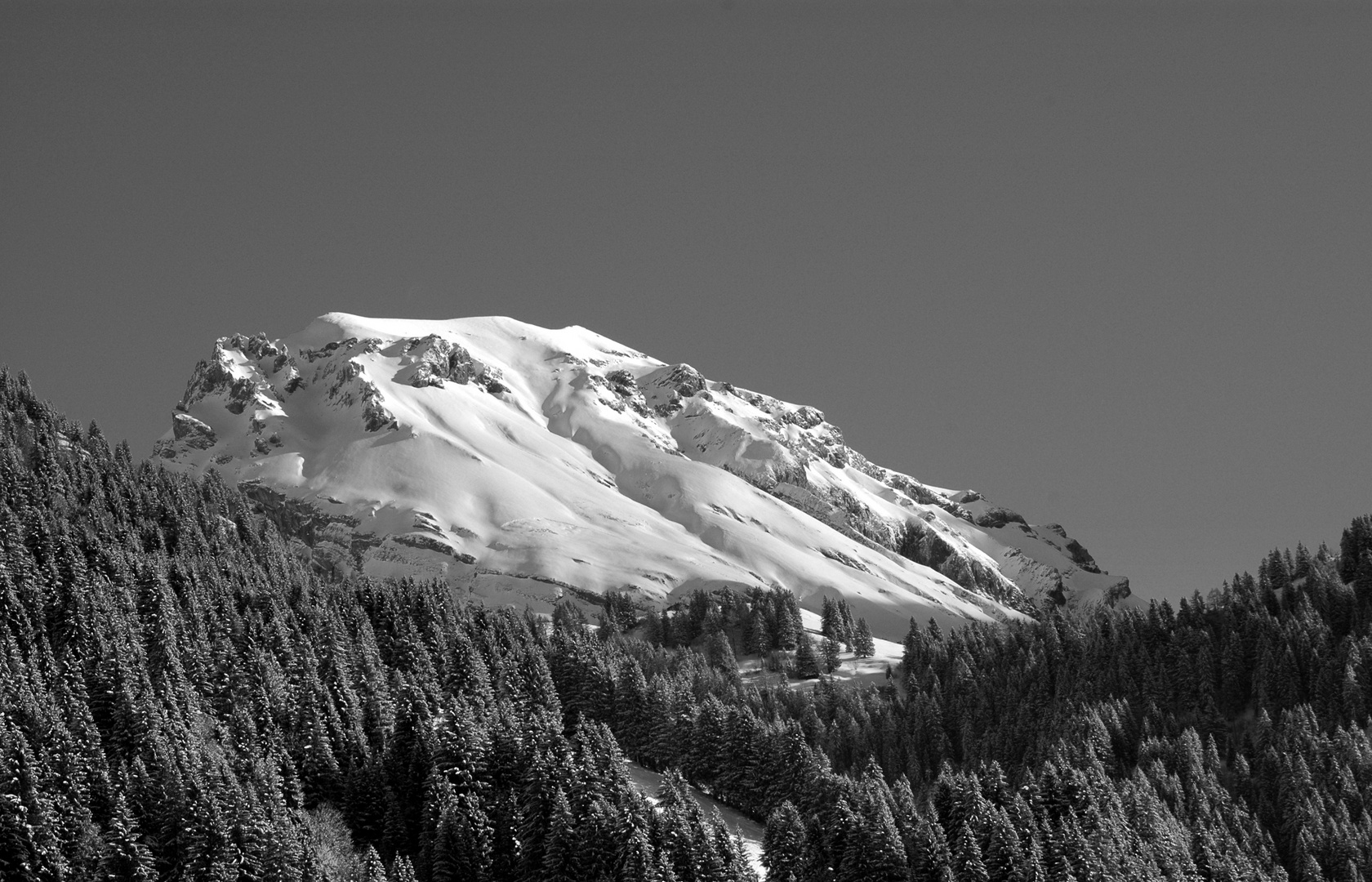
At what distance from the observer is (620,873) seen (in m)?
87.9

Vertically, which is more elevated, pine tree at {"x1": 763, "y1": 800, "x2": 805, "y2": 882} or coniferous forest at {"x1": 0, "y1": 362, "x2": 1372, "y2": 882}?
coniferous forest at {"x1": 0, "y1": 362, "x2": 1372, "y2": 882}

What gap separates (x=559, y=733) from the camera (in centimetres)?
10694

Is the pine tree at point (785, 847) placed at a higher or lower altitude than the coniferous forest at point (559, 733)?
lower

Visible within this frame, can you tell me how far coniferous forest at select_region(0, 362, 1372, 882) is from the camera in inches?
3588

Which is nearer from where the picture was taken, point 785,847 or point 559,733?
point 785,847

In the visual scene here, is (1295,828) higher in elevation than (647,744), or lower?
lower

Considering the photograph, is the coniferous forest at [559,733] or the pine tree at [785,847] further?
the pine tree at [785,847]

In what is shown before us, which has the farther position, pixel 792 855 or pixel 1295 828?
pixel 1295 828

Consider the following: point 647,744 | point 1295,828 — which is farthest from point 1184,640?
point 647,744

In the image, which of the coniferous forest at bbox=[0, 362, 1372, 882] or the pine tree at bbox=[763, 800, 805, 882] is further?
the pine tree at bbox=[763, 800, 805, 882]

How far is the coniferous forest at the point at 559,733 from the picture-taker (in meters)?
91.1

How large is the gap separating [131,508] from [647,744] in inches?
2985

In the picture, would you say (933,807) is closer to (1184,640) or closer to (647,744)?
(647,744)

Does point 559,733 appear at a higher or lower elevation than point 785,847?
higher
